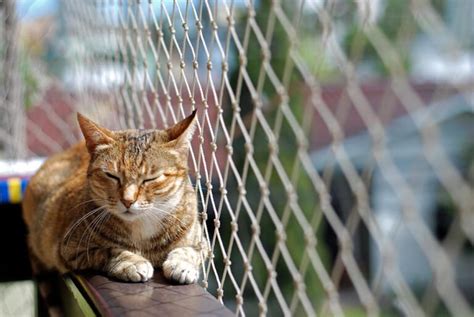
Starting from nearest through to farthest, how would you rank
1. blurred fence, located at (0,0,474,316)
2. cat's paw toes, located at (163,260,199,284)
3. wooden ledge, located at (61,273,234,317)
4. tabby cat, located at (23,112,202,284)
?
blurred fence, located at (0,0,474,316)
wooden ledge, located at (61,273,234,317)
cat's paw toes, located at (163,260,199,284)
tabby cat, located at (23,112,202,284)

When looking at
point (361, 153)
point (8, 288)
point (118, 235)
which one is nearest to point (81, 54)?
point (8, 288)

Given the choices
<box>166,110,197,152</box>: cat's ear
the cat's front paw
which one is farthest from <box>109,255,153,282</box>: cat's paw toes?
<box>166,110,197,152</box>: cat's ear

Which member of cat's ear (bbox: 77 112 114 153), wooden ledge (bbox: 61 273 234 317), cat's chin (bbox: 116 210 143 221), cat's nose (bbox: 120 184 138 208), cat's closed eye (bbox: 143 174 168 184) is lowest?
wooden ledge (bbox: 61 273 234 317)

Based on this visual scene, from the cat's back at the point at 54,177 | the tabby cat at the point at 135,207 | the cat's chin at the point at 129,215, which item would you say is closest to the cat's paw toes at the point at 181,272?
the tabby cat at the point at 135,207

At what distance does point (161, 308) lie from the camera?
108 centimetres

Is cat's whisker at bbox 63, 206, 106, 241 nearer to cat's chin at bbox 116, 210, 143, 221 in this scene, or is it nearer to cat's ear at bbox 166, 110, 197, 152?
cat's chin at bbox 116, 210, 143, 221

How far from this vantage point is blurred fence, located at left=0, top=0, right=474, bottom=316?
0.66 metres

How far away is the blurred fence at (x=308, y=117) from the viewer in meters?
0.66

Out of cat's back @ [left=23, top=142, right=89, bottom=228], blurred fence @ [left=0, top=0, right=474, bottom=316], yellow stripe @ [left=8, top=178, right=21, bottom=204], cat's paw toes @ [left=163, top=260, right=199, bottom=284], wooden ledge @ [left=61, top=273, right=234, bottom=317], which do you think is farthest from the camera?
yellow stripe @ [left=8, top=178, right=21, bottom=204]

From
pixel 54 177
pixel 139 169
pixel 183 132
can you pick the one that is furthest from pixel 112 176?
pixel 54 177

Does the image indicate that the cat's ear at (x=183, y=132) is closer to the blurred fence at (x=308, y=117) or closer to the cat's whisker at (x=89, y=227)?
the blurred fence at (x=308, y=117)

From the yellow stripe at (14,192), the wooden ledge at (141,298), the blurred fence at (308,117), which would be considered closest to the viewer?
the blurred fence at (308,117)

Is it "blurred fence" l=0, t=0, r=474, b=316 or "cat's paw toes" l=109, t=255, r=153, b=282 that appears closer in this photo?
"blurred fence" l=0, t=0, r=474, b=316

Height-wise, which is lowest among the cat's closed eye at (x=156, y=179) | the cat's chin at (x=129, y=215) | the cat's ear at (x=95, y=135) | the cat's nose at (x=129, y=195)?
the cat's chin at (x=129, y=215)
